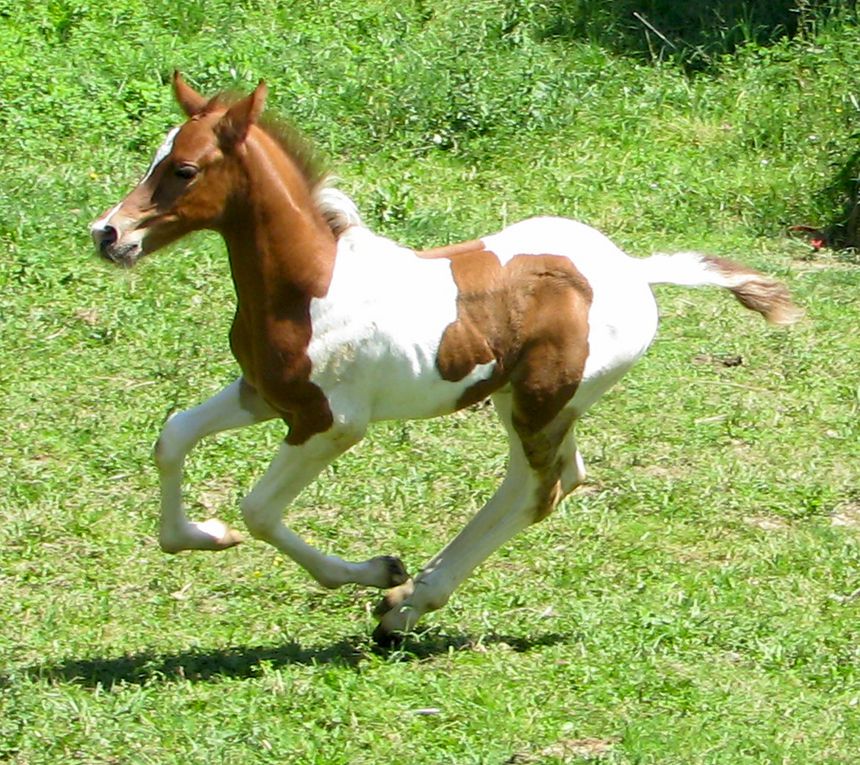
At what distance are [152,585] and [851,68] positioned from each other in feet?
22.4

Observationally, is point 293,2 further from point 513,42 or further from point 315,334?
point 315,334

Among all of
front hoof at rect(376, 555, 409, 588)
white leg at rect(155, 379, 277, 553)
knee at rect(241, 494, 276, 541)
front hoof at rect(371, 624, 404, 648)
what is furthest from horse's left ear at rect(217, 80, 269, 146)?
front hoof at rect(371, 624, 404, 648)

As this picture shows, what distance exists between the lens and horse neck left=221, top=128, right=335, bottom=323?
5449mm

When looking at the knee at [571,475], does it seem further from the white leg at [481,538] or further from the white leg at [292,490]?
the white leg at [292,490]

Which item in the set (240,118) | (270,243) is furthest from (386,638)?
(240,118)

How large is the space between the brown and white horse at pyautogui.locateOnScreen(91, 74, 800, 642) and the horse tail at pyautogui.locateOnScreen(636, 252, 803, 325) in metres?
0.29

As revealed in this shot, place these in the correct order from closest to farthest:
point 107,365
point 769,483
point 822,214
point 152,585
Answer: point 152,585 → point 769,483 → point 107,365 → point 822,214

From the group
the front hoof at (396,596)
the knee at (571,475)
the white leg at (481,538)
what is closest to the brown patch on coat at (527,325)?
the white leg at (481,538)

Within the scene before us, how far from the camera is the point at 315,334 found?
5.44 metres

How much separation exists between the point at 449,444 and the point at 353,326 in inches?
79.2

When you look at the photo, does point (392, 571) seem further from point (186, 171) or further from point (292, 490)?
point (186, 171)

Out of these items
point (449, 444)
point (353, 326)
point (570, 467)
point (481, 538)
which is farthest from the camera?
point (449, 444)

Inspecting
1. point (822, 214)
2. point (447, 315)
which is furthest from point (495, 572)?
point (822, 214)

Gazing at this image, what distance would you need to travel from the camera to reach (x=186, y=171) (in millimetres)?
5332
